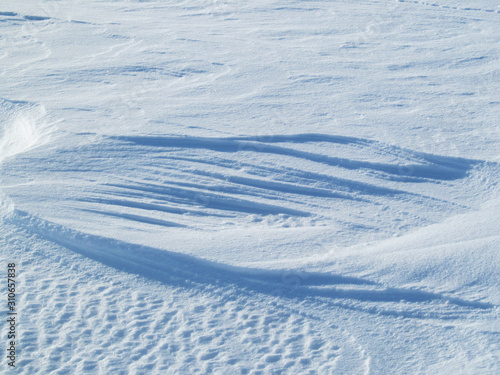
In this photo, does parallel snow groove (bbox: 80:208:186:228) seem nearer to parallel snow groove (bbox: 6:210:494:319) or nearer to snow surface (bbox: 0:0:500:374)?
snow surface (bbox: 0:0:500:374)

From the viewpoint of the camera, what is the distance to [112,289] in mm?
1696

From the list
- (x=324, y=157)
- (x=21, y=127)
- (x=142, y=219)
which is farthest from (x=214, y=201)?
(x=21, y=127)

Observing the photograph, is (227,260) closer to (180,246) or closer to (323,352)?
(180,246)

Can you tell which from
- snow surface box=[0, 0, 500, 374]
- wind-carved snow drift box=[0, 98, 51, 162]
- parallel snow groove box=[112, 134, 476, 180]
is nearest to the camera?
snow surface box=[0, 0, 500, 374]

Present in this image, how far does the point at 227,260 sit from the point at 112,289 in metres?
0.41

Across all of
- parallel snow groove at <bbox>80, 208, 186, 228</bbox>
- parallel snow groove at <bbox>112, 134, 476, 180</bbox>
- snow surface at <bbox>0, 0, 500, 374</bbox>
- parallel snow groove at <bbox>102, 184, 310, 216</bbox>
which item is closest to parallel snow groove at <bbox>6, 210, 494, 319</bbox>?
snow surface at <bbox>0, 0, 500, 374</bbox>

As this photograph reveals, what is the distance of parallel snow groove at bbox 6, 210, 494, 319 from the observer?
63.7 inches

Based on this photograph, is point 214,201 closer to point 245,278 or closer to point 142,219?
point 142,219

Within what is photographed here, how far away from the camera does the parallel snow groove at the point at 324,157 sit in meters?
2.30

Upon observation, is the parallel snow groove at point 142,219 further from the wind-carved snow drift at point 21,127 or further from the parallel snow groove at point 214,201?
the wind-carved snow drift at point 21,127

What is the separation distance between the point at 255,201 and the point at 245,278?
1.59 ft

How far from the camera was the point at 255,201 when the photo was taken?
2141 mm

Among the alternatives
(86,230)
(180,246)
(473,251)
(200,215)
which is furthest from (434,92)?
(86,230)

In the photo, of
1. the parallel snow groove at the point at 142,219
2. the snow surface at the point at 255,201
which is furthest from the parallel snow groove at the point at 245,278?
the parallel snow groove at the point at 142,219
